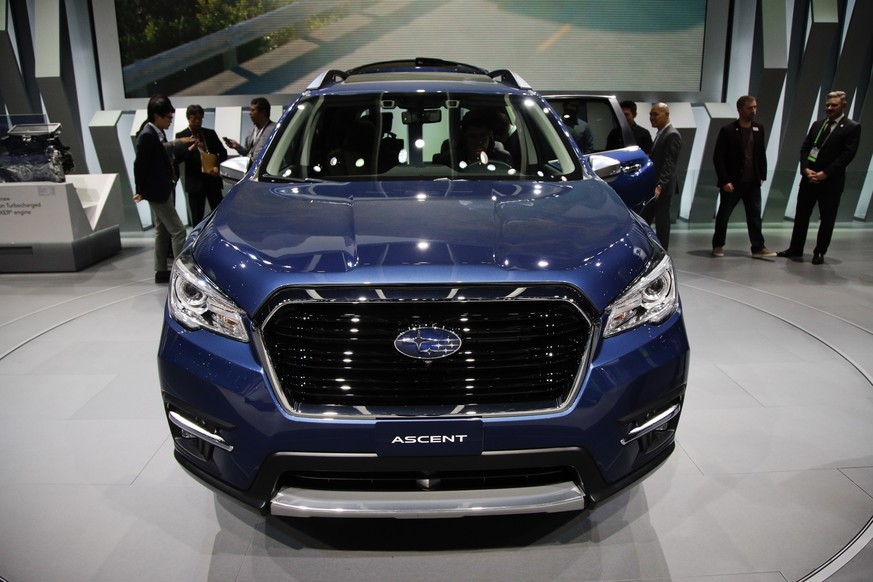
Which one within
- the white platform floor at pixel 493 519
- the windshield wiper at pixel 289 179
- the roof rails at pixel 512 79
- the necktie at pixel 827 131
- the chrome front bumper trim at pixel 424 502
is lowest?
the white platform floor at pixel 493 519

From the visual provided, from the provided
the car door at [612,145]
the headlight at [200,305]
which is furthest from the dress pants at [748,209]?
the headlight at [200,305]

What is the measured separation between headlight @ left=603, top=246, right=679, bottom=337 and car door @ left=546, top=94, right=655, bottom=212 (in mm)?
944

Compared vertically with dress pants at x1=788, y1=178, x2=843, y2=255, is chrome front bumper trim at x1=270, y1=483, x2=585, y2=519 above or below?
above

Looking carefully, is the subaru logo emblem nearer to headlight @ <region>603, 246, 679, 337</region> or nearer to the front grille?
the front grille

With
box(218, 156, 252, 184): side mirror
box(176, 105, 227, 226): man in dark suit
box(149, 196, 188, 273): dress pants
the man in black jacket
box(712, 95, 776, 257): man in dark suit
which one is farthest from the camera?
box(712, 95, 776, 257): man in dark suit

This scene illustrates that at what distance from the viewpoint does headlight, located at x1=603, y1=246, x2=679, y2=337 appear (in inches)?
75.0

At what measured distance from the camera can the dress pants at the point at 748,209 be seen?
22.4 ft

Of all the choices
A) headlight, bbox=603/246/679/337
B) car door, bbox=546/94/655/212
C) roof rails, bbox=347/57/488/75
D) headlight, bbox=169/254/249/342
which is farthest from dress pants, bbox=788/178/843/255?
headlight, bbox=169/254/249/342

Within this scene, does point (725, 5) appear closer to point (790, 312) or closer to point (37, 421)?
point (790, 312)

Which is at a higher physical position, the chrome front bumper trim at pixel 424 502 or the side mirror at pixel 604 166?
the side mirror at pixel 604 166

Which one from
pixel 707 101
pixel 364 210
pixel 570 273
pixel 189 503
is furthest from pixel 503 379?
pixel 707 101

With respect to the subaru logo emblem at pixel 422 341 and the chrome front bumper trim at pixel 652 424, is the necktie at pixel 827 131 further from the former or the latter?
the subaru logo emblem at pixel 422 341

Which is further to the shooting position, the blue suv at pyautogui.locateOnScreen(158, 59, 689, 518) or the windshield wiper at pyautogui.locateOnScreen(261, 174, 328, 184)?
the windshield wiper at pyautogui.locateOnScreen(261, 174, 328, 184)

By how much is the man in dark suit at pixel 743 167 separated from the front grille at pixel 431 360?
5585mm
